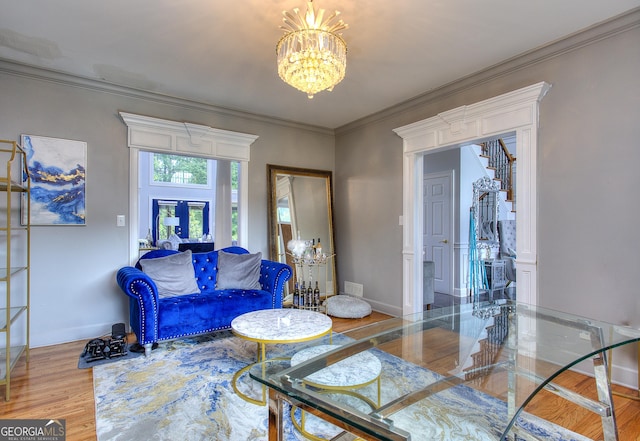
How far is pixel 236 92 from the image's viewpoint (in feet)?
12.3

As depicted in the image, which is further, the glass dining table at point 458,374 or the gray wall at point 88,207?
the gray wall at point 88,207

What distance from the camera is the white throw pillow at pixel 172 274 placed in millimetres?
3227

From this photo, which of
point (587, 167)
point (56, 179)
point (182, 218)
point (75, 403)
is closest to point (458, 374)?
point (587, 167)

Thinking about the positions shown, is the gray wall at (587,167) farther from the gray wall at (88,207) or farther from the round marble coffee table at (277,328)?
the gray wall at (88,207)

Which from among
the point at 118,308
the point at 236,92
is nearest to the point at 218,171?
the point at 236,92

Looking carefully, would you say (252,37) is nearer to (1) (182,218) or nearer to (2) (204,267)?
(2) (204,267)

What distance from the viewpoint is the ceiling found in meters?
2.26

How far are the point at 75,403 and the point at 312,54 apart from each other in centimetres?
275

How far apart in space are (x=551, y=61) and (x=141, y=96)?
409 centimetres

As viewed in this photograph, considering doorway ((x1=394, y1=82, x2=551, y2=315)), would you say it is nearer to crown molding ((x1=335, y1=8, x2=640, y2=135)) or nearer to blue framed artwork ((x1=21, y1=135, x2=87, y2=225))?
crown molding ((x1=335, y1=8, x2=640, y2=135))

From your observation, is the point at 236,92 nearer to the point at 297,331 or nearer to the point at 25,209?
the point at 25,209

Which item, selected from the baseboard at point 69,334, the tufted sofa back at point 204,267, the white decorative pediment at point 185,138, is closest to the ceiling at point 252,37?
the white decorative pediment at point 185,138

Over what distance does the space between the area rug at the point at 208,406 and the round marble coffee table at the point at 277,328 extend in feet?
0.29

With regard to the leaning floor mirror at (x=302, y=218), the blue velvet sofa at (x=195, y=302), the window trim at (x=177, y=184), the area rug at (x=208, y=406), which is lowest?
the area rug at (x=208, y=406)
